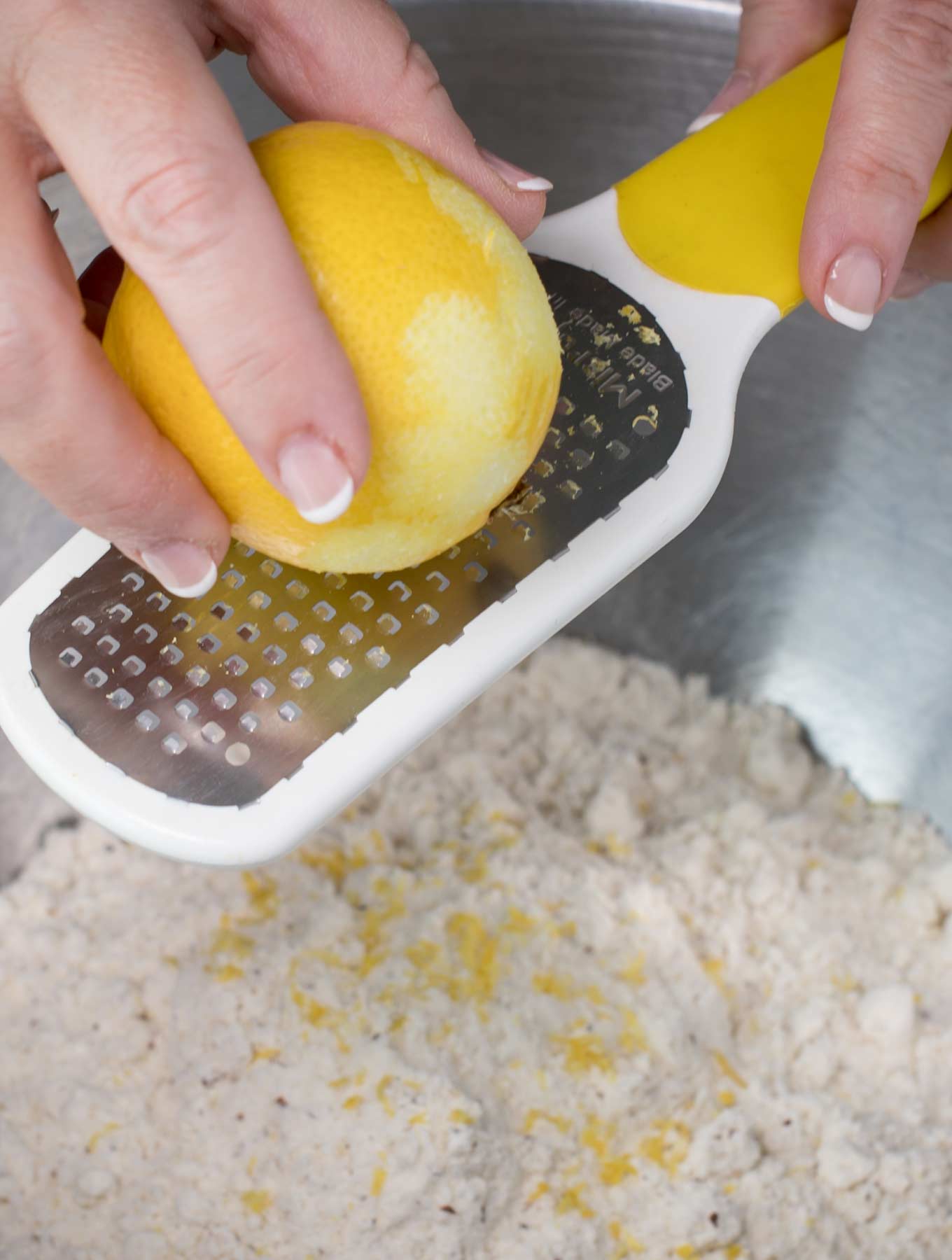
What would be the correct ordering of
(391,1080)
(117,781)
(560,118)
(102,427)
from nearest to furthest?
(102,427)
(117,781)
(391,1080)
(560,118)

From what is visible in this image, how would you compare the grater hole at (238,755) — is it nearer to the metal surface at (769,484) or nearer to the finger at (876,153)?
the finger at (876,153)

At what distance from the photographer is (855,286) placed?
81cm

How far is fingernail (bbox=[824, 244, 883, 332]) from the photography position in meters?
0.81

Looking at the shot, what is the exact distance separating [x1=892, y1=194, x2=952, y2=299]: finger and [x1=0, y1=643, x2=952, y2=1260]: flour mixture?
0.61 metres

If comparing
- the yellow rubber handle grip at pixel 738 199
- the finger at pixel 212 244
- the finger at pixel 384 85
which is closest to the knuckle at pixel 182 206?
the finger at pixel 212 244

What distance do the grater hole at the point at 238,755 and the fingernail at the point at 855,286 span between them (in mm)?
529

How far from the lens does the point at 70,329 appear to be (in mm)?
577

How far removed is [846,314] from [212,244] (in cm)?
50

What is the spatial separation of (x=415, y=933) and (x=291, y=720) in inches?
20.3

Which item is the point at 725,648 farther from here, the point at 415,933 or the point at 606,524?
the point at 606,524

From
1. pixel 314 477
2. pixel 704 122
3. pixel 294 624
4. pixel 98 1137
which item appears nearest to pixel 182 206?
pixel 314 477

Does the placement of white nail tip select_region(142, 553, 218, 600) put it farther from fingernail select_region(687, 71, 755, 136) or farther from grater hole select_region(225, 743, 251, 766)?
fingernail select_region(687, 71, 755, 136)

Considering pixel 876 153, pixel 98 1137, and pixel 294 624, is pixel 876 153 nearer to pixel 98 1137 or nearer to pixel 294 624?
pixel 294 624

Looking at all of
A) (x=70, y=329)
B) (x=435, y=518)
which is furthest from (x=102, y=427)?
(x=435, y=518)
